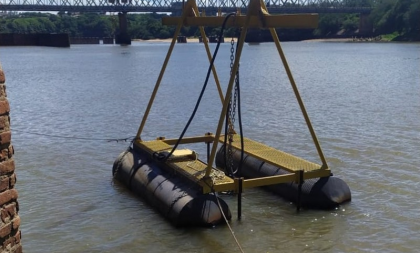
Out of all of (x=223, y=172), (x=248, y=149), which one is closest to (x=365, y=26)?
(x=248, y=149)

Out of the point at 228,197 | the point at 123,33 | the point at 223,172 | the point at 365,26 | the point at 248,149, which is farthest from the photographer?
the point at 123,33

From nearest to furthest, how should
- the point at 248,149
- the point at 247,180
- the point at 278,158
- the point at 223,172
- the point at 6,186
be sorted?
the point at 6,186 < the point at 247,180 < the point at 223,172 < the point at 278,158 < the point at 248,149

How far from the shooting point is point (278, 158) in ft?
39.8

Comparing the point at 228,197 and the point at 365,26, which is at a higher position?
the point at 228,197

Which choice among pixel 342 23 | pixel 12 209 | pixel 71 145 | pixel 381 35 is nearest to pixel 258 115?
pixel 71 145

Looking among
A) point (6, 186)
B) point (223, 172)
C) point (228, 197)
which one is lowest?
point (228, 197)

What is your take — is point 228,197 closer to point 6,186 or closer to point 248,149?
point 248,149

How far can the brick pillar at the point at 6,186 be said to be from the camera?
4.68m

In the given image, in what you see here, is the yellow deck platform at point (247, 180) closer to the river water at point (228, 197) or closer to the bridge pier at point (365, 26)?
the river water at point (228, 197)

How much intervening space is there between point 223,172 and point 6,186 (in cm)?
649

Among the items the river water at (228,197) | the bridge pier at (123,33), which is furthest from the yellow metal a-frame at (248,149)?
the bridge pier at (123,33)

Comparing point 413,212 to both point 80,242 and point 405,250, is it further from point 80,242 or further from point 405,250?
point 80,242

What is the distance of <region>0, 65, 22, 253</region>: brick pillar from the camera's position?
468cm

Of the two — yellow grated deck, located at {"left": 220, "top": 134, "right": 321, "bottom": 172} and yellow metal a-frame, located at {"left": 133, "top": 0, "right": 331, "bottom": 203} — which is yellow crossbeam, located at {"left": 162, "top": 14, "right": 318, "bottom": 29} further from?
yellow grated deck, located at {"left": 220, "top": 134, "right": 321, "bottom": 172}
